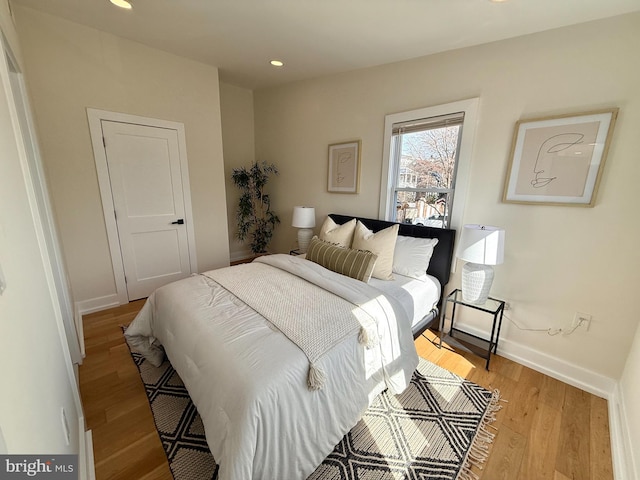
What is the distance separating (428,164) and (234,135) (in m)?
2.99

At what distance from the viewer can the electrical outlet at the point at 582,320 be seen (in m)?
1.88

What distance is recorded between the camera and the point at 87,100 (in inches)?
98.4

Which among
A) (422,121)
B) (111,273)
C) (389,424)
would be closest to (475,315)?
(389,424)

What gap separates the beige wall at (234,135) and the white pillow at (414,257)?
2.95m

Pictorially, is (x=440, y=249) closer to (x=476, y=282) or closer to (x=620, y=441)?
(x=476, y=282)

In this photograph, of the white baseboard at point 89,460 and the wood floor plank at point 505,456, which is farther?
the wood floor plank at point 505,456

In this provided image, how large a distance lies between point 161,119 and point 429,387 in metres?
3.69

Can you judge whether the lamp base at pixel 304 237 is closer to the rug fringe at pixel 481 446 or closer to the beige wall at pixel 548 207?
the beige wall at pixel 548 207

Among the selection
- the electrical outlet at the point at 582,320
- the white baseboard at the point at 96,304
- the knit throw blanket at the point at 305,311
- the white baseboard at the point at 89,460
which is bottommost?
the white baseboard at the point at 89,460

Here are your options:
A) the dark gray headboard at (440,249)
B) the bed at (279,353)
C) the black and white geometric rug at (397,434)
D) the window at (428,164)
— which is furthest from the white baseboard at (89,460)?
the window at (428,164)

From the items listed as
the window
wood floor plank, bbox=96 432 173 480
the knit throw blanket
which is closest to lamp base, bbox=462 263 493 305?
the window

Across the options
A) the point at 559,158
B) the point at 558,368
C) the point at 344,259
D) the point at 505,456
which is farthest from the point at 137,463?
the point at 559,158

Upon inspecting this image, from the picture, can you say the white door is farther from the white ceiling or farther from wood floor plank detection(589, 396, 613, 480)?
wood floor plank detection(589, 396, 613, 480)

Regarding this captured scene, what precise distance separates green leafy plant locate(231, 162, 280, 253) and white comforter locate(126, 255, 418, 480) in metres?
2.49
